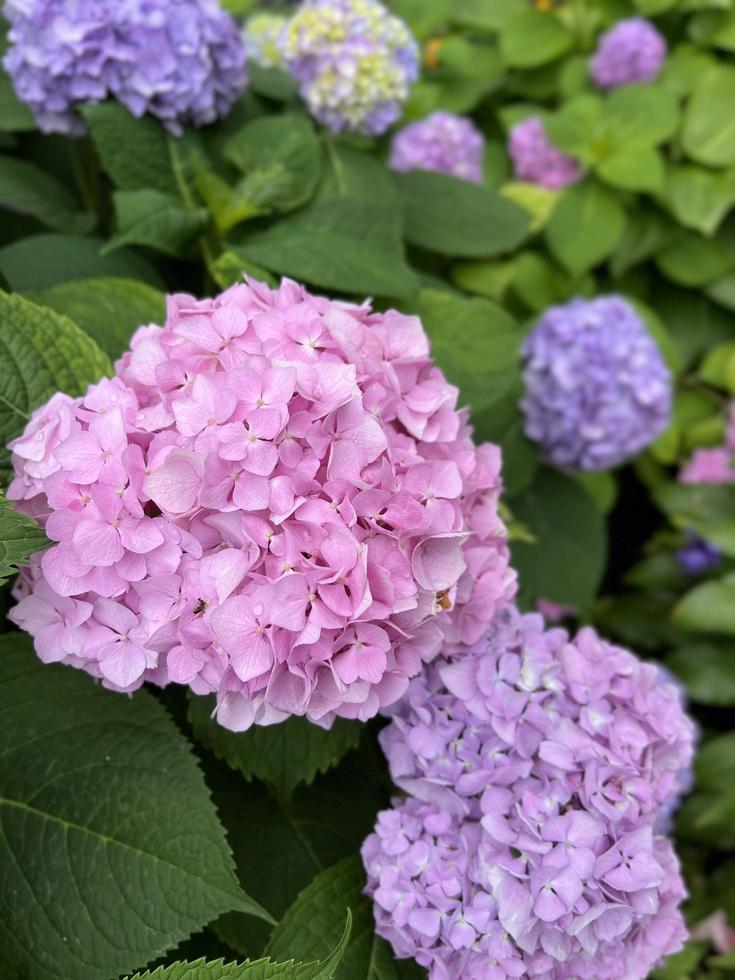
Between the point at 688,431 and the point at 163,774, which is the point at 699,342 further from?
the point at 163,774

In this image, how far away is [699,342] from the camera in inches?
78.5

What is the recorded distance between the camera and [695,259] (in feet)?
6.24

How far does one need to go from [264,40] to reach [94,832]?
1211mm

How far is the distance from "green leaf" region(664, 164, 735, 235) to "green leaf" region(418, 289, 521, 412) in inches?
36.2

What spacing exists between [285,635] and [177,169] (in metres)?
0.69

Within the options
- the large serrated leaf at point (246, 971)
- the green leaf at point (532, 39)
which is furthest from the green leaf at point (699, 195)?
the large serrated leaf at point (246, 971)

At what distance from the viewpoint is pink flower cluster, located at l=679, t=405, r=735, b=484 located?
6.18ft

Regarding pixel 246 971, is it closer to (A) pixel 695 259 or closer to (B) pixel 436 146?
(B) pixel 436 146

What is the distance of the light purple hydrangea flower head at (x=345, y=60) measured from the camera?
1.18 meters

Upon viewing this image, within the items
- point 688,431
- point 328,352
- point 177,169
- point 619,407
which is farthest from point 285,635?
point 688,431

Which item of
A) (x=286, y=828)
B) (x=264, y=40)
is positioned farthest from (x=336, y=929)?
(x=264, y=40)

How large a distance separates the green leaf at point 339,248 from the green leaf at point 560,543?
0.49 metres

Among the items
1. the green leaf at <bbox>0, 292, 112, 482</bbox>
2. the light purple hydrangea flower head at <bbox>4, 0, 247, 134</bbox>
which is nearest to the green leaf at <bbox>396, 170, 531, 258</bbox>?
the light purple hydrangea flower head at <bbox>4, 0, 247, 134</bbox>

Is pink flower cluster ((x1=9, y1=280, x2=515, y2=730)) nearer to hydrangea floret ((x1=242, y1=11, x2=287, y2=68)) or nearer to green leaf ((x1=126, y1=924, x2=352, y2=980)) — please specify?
green leaf ((x1=126, y1=924, x2=352, y2=980))
